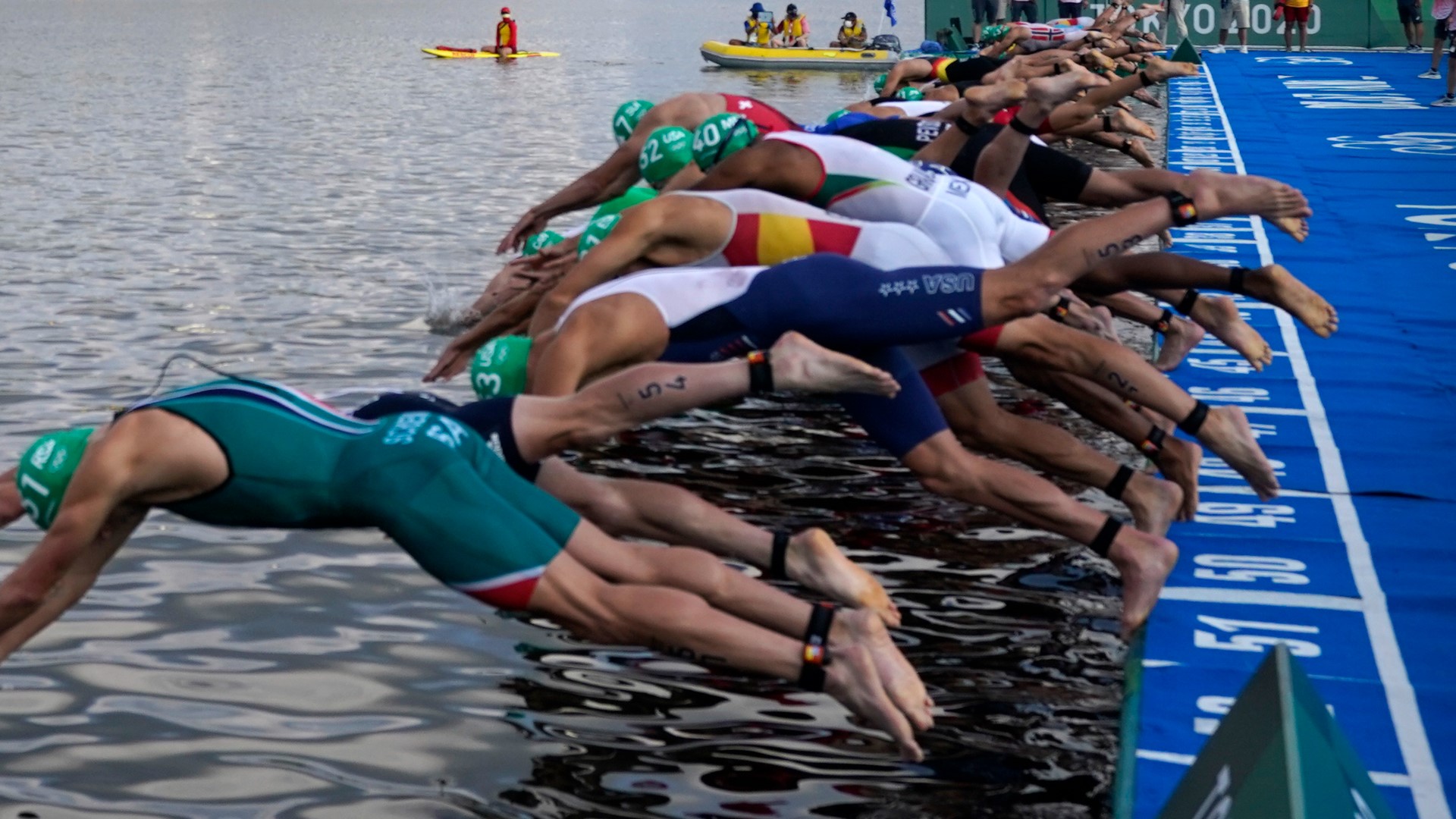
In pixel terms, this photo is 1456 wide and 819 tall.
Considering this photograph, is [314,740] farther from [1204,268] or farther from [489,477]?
[1204,268]

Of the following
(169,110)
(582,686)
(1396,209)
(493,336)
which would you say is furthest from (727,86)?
(582,686)

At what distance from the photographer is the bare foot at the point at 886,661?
472cm

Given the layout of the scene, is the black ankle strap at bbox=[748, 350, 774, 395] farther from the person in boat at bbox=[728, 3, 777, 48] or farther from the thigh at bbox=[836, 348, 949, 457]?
the person in boat at bbox=[728, 3, 777, 48]

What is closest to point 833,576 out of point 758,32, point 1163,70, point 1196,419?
point 1196,419

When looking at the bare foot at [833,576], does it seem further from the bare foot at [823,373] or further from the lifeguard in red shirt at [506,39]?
the lifeguard in red shirt at [506,39]

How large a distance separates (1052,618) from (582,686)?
1.88 m

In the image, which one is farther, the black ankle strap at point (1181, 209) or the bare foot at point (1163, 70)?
the bare foot at point (1163, 70)

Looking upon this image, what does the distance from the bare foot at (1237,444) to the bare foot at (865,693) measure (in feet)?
8.54

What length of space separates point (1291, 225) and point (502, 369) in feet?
11.0

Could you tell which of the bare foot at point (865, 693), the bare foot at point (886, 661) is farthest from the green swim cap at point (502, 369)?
the bare foot at point (865, 693)

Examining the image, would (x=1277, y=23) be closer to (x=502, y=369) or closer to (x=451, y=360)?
(x=451, y=360)

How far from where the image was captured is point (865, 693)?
4684 millimetres

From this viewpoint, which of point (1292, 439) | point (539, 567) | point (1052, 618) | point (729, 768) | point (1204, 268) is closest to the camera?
point (539, 567)

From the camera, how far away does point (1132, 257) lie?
778 centimetres
